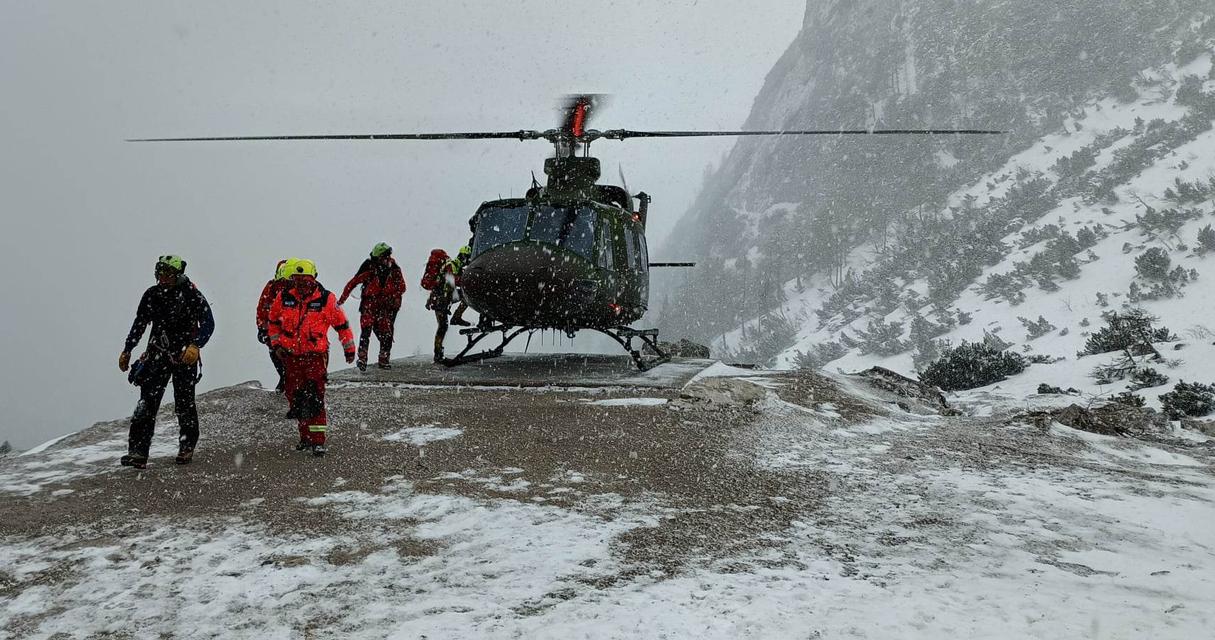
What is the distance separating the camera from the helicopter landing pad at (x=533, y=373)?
8586 millimetres

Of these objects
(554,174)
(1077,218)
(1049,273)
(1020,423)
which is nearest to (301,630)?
(1020,423)

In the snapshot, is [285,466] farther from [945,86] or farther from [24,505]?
[945,86]

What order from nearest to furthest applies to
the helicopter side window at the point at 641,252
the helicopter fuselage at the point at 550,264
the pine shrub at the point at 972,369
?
the helicopter fuselage at the point at 550,264
the helicopter side window at the point at 641,252
the pine shrub at the point at 972,369

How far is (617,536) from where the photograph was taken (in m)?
3.41

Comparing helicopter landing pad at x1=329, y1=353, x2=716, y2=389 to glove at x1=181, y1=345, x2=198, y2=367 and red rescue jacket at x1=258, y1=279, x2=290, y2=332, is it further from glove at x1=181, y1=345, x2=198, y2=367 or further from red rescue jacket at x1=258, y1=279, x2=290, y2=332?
glove at x1=181, y1=345, x2=198, y2=367

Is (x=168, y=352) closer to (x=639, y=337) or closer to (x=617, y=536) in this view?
(x=617, y=536)

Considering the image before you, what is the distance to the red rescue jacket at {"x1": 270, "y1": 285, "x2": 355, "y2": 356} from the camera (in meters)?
5.50

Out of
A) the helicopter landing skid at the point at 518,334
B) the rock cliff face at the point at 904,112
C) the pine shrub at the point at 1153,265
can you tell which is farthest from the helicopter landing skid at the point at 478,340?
the rock cliff face at the point at 904,112

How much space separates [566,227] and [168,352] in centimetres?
506

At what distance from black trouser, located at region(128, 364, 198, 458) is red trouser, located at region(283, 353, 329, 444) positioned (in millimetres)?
694

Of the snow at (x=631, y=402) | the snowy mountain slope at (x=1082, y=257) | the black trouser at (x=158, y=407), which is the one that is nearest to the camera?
the black trouser at (x=158, y=407)

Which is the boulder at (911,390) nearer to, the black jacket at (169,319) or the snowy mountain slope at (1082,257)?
the snowy mountain slope at (1082,257)

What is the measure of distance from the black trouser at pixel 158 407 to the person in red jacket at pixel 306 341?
2.22 feet

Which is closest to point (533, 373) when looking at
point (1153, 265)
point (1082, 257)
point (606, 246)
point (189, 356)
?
point (606, 246)
